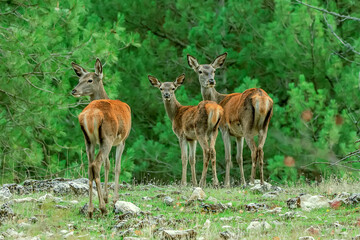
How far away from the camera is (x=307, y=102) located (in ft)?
47.0

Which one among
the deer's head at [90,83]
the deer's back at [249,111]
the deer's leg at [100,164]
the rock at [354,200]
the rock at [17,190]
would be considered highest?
the deer's head at [90,83]

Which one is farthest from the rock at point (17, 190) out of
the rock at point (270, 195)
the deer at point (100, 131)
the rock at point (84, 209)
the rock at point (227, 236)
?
the rock at point (227, 236)

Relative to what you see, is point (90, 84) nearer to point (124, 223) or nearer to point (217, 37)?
point (124, 223)

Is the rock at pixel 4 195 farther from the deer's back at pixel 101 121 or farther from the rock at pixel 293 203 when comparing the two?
the rock at pixel 293 203

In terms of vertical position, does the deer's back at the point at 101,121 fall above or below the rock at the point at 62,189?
above

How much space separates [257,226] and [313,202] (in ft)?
5.53

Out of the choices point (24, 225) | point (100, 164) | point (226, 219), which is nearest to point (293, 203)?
point (226, 219)

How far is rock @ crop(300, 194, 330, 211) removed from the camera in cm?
748

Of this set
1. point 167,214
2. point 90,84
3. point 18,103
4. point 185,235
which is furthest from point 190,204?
point 18,103

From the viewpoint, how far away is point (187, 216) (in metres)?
7.02

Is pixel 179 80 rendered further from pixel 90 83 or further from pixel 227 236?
pixel 227 236

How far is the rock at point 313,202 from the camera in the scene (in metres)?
7.48

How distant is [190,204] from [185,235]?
1.98 m

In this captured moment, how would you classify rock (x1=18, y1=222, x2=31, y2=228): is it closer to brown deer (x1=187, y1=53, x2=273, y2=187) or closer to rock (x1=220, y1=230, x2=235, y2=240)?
rock (x1=220, y1=230, x2=235, y2=240)
